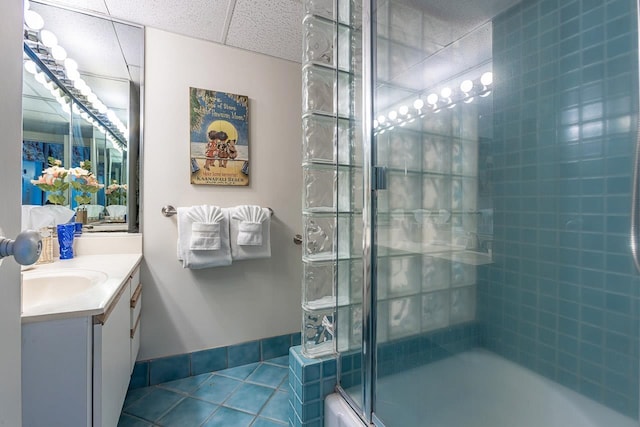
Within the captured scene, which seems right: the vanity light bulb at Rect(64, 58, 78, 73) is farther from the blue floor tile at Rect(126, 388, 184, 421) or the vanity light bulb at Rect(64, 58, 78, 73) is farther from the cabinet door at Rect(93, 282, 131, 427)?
the blue floor tile at Rect(126, 388, 184, 421)

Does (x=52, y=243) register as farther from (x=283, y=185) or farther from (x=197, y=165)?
(x=283, y=185)

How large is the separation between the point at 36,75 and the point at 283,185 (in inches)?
49.6

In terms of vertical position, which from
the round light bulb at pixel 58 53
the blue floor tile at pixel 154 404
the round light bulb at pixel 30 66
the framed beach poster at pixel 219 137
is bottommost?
the blue floor tile at pixel 154 404

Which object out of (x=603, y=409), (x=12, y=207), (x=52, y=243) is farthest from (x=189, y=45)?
(x=603, y=409)

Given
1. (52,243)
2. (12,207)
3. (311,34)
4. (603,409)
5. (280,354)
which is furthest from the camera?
(280,354)

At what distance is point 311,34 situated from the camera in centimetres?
105

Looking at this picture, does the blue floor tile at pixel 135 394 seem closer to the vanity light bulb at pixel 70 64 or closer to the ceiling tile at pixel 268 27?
the vanity light bulb at pixel 70 64

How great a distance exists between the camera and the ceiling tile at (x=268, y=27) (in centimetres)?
136

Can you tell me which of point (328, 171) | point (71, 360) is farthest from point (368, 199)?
point (71, 360)

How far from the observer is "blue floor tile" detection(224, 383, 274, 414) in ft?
4.44

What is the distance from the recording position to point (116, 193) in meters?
1.46

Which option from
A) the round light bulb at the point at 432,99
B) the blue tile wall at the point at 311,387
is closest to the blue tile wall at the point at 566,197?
the round light bulb at the point at 432,99

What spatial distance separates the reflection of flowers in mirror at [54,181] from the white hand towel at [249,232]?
76cm

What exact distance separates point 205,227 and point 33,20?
1.19m
